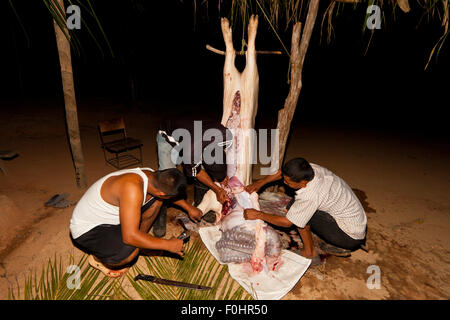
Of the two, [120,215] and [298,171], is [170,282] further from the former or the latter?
[298,171]

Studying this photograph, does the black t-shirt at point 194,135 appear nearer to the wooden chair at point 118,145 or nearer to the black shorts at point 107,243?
the black shorts at point 107,243

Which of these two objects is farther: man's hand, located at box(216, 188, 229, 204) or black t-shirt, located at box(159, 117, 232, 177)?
man's hand, located at box(216, 188, 229, 204)

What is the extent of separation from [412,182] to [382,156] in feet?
4.25

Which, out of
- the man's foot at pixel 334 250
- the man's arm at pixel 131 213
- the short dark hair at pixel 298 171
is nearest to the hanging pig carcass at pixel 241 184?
the man's foot at pixel 334 250

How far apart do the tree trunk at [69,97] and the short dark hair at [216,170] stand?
1.99 m

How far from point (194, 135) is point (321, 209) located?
1560mm

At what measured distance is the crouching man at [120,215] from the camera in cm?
210

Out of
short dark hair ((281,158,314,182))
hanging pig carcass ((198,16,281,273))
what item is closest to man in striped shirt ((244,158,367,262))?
short dark hair ((281,158,314,182))

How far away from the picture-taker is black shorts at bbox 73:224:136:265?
232 centimetres

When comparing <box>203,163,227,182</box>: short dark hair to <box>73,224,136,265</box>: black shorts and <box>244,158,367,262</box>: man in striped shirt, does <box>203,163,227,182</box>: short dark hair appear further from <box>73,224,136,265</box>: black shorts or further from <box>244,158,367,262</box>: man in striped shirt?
<box>73,224,136,265</box>: black shorts

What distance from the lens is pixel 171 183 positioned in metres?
2.11

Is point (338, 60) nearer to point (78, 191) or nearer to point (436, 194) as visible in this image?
point (436, 194)

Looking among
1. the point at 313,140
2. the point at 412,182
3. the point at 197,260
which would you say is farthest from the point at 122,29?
the point at 412,182

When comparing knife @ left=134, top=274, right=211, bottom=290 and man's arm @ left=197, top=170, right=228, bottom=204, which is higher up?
man's arm @ left=197, top=170, right=228, bottom=204
